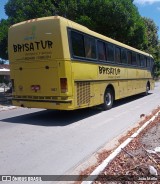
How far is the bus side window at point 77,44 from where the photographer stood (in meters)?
10.6

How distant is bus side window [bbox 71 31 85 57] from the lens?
1063cm

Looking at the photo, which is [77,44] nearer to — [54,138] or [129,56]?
[54,138]

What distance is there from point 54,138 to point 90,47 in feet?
15.6

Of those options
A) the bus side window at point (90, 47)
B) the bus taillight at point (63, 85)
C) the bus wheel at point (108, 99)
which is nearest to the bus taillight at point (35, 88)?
the bus taillight at point (63, 85)

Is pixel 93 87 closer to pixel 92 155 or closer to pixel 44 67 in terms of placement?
pixel 44 67

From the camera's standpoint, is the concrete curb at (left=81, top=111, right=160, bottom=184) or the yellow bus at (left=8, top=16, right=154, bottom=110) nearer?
the concrete curb at (left=81, top=111, right=160, bottom=184)

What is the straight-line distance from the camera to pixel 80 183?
5055 millimetres

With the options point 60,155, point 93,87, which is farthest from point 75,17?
point 60,155

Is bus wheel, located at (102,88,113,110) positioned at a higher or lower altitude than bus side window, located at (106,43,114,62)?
lower

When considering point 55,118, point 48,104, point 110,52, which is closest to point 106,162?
point 48,104

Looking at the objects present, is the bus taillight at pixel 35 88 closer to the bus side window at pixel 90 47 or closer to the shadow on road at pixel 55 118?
the shadow on road at pixel 55 118

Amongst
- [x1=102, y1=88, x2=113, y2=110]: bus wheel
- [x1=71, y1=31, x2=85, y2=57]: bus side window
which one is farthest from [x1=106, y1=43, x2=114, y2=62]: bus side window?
[x1=71, y1=31, x2=85, y2=57]: bus side window

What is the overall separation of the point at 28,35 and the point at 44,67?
1240mm

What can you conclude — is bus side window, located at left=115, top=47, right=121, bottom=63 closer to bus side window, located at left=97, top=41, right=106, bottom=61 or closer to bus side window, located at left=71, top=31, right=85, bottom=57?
bus side window, located at left=97, top=41, right=106, bottom=61
